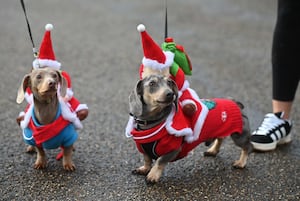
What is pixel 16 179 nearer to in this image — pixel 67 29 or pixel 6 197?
pixel 6 197

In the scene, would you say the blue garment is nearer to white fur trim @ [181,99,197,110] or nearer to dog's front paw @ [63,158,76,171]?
dog's front paw @ [63,158,76,171]

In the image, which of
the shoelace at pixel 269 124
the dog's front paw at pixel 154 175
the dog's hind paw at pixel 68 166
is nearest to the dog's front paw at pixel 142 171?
the dog's front paw at pixel 154 175

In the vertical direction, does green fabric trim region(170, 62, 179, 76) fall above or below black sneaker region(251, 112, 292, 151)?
above

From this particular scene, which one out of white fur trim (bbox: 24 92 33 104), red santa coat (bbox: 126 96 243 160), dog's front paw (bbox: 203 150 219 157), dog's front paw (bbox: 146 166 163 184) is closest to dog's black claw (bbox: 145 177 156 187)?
dog's front paw (bbox: 146 166 163 184)

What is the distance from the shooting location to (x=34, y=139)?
2307 millimetres

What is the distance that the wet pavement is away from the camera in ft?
7.65

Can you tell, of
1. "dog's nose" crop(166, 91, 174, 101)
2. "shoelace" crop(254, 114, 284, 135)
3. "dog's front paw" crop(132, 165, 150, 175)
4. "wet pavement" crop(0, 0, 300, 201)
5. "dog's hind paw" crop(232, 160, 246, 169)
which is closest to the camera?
"dog's nose" crop(166, 91, 174, 101)

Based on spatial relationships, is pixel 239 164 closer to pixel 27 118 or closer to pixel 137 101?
pixel 137 101

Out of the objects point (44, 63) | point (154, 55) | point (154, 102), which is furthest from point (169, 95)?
point (44, 63)

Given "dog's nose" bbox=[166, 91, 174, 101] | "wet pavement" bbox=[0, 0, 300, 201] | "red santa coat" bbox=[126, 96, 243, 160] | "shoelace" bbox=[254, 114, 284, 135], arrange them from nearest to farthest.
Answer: "dog's nose" bbox=[166, 91, 174, 101]
"red santa coat" bbox=[126, 96, 243, 160]
"wet pavement" bbox=[0, 0, 300, 201]
"shoelace" bbox=[254, 114, 284, 135]

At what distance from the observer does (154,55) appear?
7.11ft

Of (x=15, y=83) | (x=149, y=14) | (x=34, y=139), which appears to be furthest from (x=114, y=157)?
(x=149, y=14)

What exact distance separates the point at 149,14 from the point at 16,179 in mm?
3850

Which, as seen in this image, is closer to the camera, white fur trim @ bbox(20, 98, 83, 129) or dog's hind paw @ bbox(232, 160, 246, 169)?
white fur trim @ bbox(20, 98, 83, 129)
